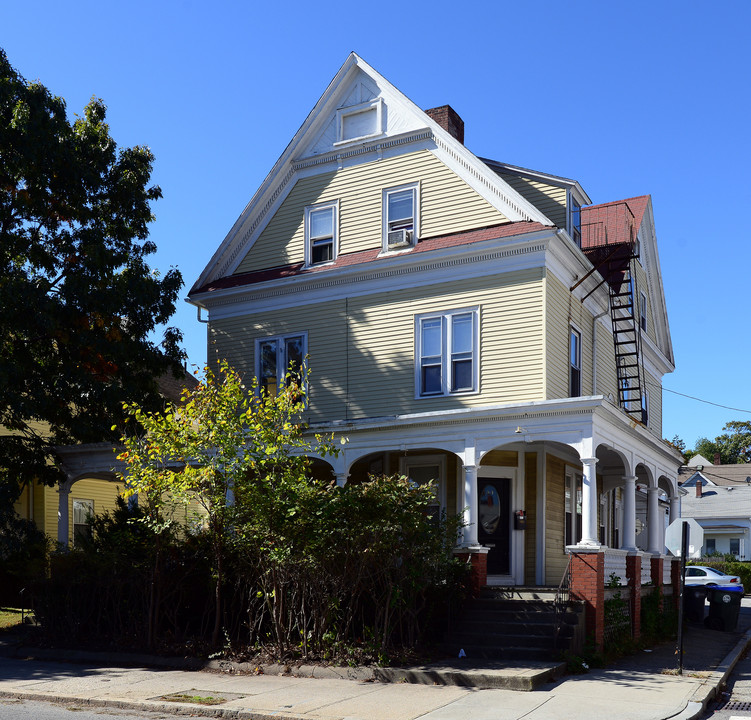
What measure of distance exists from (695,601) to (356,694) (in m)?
13.3

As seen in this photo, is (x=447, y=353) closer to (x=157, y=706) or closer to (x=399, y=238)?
(x=399, y=238)

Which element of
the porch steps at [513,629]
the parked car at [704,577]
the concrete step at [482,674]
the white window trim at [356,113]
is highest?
the white window trim at [356,113]

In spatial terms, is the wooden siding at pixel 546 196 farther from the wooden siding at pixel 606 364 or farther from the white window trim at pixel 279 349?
the white window trim at pixel 279 349

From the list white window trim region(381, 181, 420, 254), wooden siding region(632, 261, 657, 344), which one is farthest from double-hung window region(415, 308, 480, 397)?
wooden siding region(632, 261, 657, 344)

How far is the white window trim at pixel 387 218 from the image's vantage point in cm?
1898

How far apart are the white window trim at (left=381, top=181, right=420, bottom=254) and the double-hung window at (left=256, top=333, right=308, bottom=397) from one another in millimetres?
2762

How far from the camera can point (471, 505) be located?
15.4 meters

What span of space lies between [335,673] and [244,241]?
39.6ft

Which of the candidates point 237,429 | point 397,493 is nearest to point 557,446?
point 397,493

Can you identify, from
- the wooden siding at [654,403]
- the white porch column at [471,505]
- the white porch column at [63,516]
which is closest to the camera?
the white porch column at [471,505]

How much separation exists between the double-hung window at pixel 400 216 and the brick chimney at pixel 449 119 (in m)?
2.14

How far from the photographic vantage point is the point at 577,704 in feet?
34.4

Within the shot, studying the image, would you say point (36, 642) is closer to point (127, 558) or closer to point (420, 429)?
point (127, 558)

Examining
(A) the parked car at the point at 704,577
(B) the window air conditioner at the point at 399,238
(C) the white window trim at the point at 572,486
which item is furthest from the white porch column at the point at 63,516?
(A) the parked car at the point at 704,577
